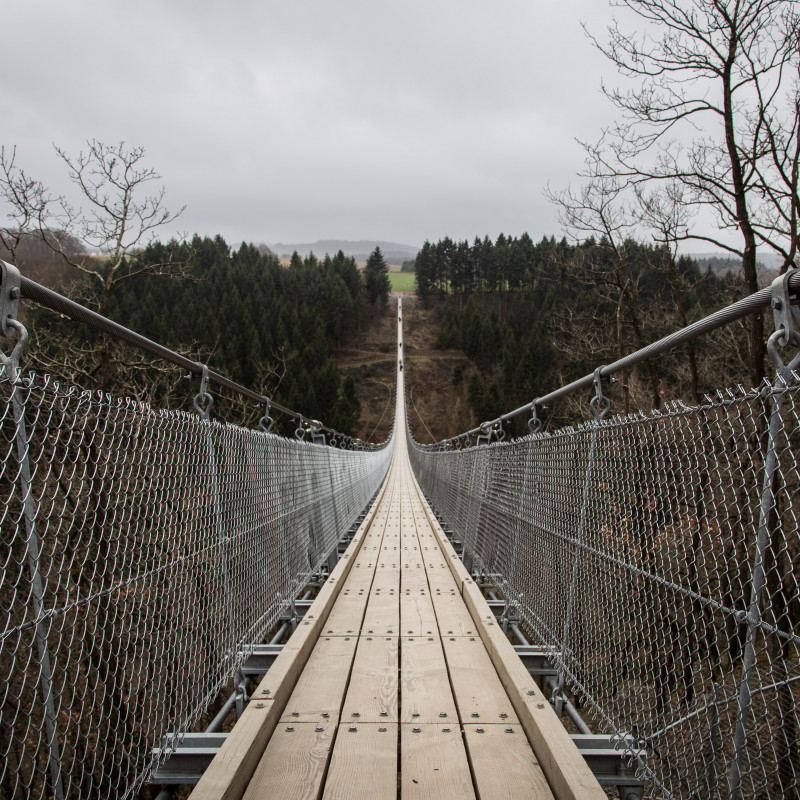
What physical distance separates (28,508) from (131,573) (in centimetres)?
68

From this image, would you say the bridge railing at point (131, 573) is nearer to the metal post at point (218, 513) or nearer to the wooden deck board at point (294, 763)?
the metal post at point (218, 513)

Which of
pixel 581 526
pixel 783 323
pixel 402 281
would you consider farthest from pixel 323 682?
pixel 402 281

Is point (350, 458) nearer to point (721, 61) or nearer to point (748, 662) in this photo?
point (721, 61)

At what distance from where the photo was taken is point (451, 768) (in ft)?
6.37

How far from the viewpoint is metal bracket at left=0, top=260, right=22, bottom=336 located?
126 centimetres

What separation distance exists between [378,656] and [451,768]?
103 cm

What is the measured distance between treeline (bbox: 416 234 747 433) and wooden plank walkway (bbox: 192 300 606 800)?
1.54m

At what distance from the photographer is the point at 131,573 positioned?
6.18 ft

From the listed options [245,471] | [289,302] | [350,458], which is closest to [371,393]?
[289,302]

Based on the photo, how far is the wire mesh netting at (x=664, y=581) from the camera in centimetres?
145

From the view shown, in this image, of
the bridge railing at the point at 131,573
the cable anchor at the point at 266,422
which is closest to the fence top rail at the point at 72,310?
the bridge railing at the point at 131,573

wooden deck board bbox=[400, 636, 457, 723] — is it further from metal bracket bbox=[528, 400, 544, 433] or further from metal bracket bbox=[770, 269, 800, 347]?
metal bracket bbox=[770, 269, 800, 347]

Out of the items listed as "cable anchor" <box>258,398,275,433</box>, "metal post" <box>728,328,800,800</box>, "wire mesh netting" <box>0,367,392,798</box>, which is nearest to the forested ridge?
"cable anchor" <box>258,398,275,433</box>

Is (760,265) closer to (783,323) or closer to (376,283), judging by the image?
(783,323)
